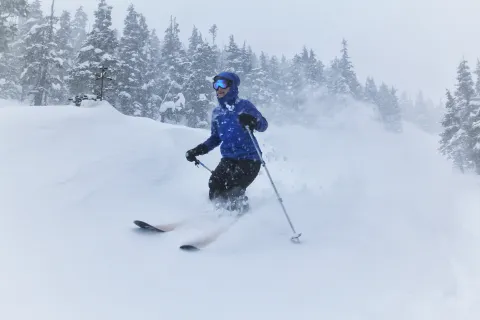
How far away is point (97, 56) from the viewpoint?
27.4 metres

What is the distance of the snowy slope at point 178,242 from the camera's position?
8.61 ft

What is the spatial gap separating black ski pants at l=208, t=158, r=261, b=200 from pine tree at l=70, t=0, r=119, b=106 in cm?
2267

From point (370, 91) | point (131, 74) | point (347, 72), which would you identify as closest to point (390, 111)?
point (370, 91)

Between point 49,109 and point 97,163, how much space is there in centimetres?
222

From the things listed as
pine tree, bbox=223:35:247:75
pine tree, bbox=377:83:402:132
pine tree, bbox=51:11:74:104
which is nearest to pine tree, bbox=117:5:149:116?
pine tree, bbox=51:11:74:104

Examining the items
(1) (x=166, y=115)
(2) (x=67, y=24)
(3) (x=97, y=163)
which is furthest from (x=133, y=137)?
(2) (x=67, y=24)

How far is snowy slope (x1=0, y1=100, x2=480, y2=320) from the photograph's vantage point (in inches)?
103

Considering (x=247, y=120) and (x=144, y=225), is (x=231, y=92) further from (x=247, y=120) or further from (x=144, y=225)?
(x=144, y=225)

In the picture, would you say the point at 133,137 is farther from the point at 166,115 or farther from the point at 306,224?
the point at 166,115

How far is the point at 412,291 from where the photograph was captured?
3043 millimetres

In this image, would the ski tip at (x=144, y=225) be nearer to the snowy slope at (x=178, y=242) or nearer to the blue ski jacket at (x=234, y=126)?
the snowy slope at (x=178, y=242)

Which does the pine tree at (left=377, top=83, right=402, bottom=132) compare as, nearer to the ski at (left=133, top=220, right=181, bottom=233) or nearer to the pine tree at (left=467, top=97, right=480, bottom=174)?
the pine tree at (left=467, top=97, right=480, bottom=174)

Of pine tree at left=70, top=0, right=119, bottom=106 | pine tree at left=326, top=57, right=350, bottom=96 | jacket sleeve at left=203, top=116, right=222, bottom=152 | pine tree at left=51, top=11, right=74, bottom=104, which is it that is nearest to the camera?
jacket sleeve at left=203, top=116, right=222, bottom=152

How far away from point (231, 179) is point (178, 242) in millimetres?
1839
